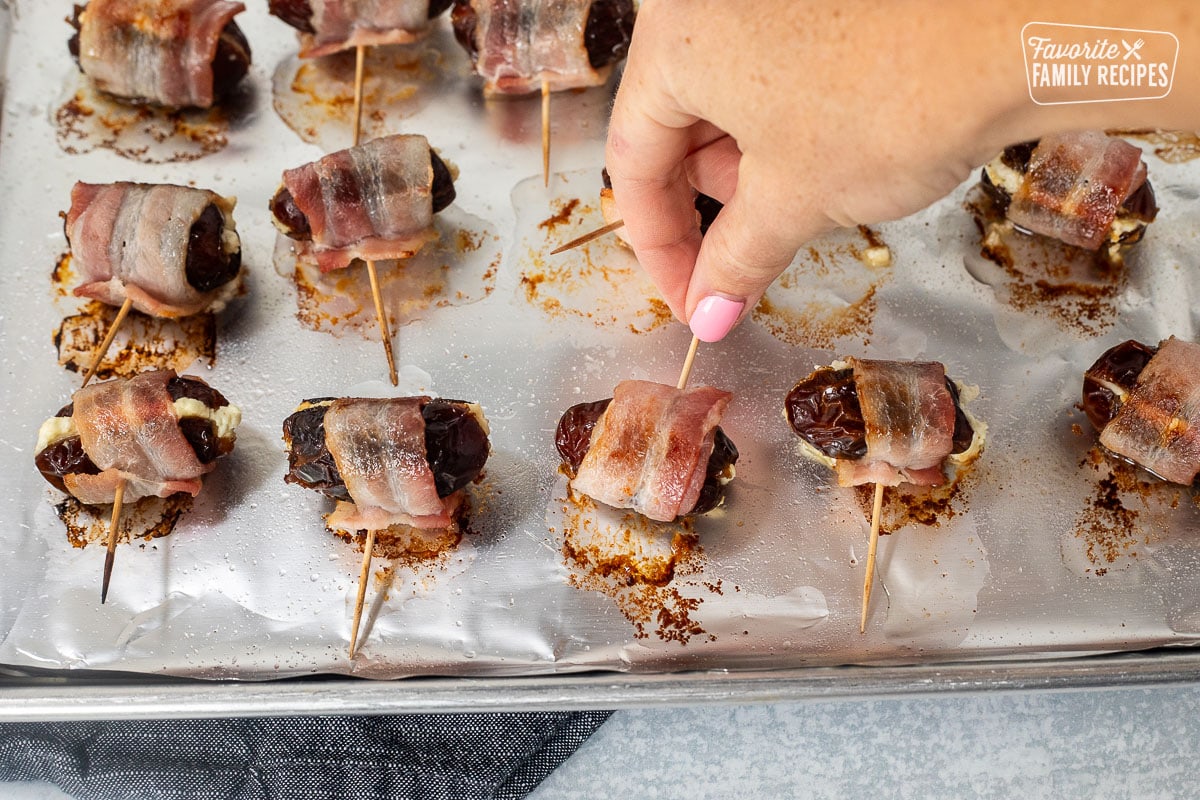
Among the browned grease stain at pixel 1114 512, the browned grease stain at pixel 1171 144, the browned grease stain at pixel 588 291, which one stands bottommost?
the browned grease stain at pixel 1114 512

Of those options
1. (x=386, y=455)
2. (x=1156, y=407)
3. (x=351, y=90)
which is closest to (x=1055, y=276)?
(x=1156, y=407)

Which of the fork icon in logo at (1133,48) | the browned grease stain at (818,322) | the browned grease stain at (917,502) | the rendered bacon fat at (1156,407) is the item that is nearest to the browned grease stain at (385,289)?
the browned grease stain at (818,322)

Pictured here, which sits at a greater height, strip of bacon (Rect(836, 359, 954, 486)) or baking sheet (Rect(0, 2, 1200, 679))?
strip of bacon (Rect(836, 359, 954, 486))

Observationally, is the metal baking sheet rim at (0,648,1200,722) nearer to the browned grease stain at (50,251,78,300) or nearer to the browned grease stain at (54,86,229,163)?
the browned grease stain at (50,251,78,300)

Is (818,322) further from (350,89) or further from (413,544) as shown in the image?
(350,89)

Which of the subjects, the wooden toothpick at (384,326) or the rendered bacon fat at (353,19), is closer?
the wooden toothpick at (384,326)

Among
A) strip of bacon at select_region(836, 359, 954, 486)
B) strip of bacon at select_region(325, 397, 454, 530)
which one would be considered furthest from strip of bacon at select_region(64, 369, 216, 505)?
strip of bacon at select_region(836, 359, 954, 486)

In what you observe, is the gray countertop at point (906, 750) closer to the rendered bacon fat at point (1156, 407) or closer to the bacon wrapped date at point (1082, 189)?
the rendered bacon fat at point (1156, 407)
